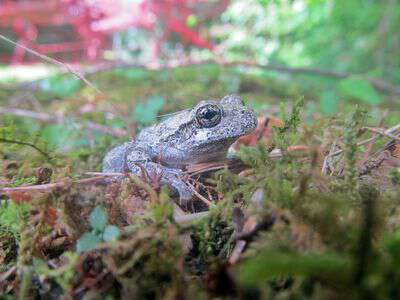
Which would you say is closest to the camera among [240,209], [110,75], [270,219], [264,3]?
[270,219]

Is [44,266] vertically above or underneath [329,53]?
underneath

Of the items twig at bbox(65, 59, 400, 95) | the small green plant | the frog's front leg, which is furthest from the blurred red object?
the small green plant

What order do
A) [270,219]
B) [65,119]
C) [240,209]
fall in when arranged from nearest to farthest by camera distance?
[270,219], [240,209], [65,119]

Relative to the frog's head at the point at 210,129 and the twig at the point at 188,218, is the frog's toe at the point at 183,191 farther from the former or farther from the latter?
the frog's head at the point at 210,129

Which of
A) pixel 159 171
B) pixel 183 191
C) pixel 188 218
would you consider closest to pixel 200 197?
pixel 183 191

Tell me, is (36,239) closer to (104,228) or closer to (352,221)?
(104,228)

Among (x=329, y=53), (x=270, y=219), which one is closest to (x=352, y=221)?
(x=270, y=219)

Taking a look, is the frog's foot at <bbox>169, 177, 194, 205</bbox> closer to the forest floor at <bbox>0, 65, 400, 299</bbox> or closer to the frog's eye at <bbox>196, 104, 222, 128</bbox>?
the forest floor at <bbox>0, 65, 400, 299</bbox>
